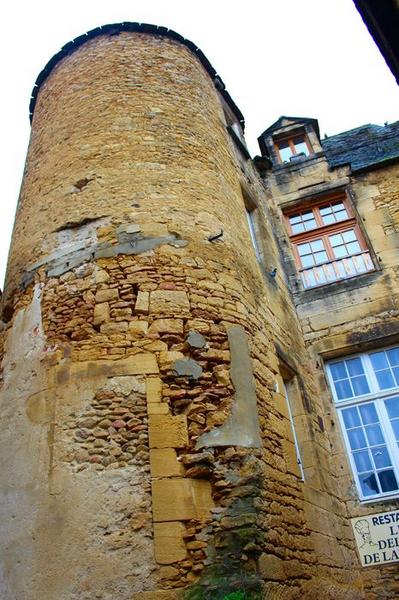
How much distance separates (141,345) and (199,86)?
4915 mm

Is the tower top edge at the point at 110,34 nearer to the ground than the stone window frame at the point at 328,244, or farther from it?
farther from it

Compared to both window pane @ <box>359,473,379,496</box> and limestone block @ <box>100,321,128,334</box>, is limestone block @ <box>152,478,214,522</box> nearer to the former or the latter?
limestone block @ <box>100,321,128,334</box>

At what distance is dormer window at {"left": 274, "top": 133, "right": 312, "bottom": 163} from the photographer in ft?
35.8

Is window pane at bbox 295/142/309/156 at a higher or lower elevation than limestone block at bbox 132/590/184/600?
higher

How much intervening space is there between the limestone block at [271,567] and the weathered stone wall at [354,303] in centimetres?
225

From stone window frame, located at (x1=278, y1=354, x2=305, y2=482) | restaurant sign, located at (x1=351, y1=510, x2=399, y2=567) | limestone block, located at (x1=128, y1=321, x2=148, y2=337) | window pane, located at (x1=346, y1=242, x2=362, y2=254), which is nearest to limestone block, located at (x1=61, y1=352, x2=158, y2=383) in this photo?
limestone block, located at (x1=128, y1=321, x2=148, y2=337)

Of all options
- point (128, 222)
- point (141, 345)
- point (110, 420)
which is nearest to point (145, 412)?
point (110, 420)

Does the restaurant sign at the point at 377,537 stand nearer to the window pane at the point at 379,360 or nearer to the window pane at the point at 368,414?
the window pane at the point at 368,414

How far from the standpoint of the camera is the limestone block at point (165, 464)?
13.8 feet

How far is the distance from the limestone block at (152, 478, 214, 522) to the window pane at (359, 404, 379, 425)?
12.5ft

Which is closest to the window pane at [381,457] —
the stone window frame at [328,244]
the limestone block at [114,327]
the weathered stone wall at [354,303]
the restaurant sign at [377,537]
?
the weathered stone wall at [354,303]

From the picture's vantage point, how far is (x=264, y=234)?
836 centimetres

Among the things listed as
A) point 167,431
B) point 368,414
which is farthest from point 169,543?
point 368,414

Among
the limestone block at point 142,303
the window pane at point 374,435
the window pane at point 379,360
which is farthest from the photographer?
the window pane at point 379,360
